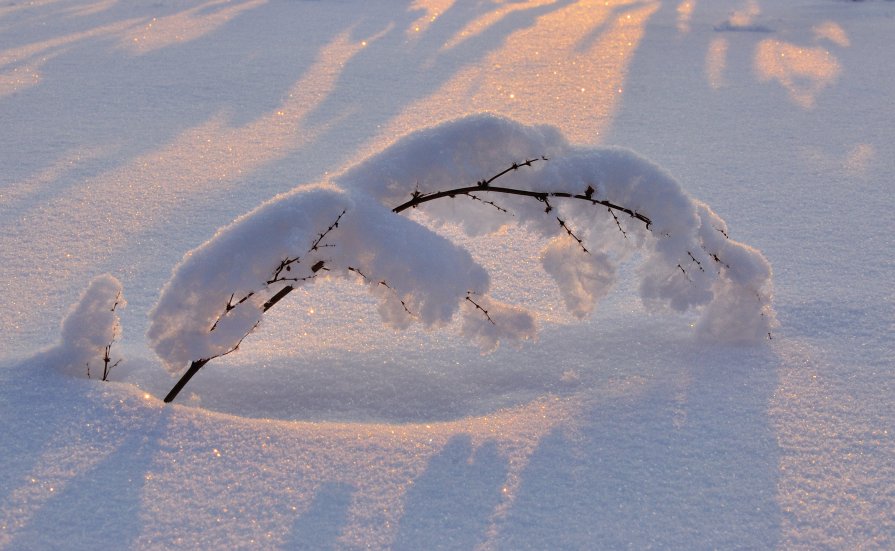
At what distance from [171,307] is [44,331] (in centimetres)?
110

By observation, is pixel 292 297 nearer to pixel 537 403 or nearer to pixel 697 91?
pixel 537 403

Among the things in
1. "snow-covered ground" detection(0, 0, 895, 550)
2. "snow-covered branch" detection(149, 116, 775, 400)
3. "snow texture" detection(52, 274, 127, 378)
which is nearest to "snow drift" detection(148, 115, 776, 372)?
"snow-covered branch" detection(149, 116, 775, 400)

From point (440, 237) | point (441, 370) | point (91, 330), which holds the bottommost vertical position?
point (441, 370)

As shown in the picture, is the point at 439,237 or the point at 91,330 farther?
the point at 91,330

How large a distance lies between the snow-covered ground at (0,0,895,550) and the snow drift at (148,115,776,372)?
258 mm

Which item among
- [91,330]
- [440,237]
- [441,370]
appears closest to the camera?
[440,237]

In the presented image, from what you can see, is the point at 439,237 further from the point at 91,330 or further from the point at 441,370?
the point at 91,330

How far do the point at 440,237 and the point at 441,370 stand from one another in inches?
24.6

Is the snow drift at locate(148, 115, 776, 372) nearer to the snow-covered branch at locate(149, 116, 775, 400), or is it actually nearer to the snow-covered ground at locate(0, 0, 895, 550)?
the snow-covered branch at locate(149, 116, 775, 400)

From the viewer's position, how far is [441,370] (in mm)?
2441

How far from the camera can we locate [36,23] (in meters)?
8.63

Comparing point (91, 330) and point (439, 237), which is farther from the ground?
point (439, 237)

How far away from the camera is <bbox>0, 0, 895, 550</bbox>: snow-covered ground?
Result: 1.73 m

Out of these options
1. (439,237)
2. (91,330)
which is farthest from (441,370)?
(91,330)
